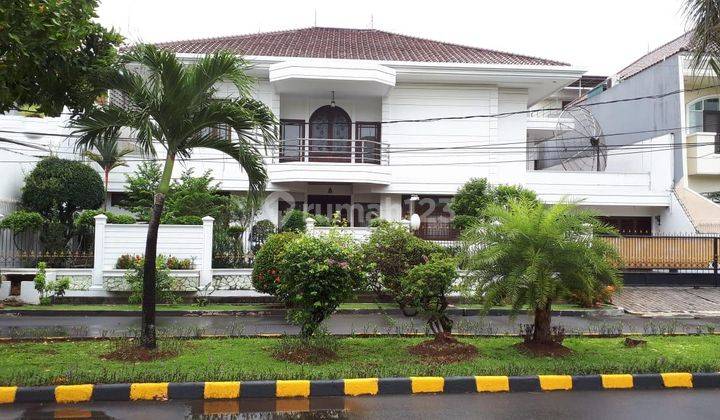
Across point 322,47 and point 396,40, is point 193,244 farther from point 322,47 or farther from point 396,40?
point 396,40

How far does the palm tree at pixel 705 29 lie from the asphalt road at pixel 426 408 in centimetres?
599

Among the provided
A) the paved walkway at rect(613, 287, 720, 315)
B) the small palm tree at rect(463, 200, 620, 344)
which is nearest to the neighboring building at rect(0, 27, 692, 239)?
the paved walkway at rect(613, 287, 720, 315)

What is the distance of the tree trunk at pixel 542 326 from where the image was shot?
8.83 m

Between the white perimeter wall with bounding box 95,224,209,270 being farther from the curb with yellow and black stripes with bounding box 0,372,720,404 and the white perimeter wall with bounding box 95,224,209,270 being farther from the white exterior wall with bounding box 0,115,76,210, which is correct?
the curb with yellow and black stripes with bounding box 0,372,720,404

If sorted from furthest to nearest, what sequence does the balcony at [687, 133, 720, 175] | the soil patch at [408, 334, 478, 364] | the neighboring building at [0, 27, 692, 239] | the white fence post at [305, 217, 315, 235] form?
the balcony at [687, 133, 720, 175] → the neighboring building at [0, 27, 692, 239] → the white fence post at [305, 217, 315, 235] → the soil patch at [408, 334, 478, 364]

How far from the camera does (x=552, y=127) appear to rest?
86.2 feet

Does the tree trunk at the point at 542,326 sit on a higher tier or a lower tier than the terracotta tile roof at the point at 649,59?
lower

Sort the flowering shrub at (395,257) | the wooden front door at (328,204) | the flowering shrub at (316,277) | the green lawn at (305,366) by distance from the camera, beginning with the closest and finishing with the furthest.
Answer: the green lawn at (305,366) < the flowering shrub at (316,277) < the flowering shrub at (395,257) < the wooden front door at (328,204)

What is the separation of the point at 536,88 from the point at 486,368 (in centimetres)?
1727

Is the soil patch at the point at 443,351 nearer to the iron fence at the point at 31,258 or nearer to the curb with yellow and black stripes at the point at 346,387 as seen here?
the curb with yellow and black stripes at the point at 346,387

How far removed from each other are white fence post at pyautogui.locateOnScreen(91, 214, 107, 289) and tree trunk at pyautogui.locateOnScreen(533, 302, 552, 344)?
1100 cm

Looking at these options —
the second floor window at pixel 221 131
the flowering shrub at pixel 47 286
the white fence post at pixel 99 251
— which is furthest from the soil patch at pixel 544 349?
the flowering shrub at pixel 47 286

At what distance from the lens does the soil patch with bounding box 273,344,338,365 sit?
816 centimetres

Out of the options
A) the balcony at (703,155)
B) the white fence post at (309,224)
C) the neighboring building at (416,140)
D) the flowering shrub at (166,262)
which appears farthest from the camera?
the balcony at (703,155)
